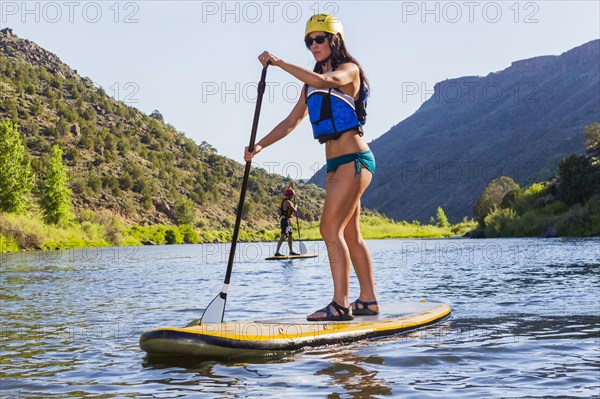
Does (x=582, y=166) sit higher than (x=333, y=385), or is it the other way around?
(x=582, y=166)

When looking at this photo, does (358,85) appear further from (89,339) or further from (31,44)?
(31,44)

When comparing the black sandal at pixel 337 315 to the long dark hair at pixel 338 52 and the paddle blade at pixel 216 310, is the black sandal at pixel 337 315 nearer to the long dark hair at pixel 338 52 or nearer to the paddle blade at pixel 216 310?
the paddle blade at pixel 216 310

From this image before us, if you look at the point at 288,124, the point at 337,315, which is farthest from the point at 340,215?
the point at 288,124

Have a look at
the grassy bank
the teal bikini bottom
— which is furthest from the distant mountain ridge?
the teal bikini bottom

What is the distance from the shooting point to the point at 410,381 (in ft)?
16.0

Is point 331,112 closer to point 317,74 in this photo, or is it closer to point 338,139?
point 338,139

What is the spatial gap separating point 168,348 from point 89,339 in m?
1.52

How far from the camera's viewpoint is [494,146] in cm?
15412

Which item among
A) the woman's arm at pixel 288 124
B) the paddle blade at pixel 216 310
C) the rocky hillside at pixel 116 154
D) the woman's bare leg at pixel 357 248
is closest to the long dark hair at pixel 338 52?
the woman's arm at pixel 288 124

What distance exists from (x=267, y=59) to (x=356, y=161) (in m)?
1.27

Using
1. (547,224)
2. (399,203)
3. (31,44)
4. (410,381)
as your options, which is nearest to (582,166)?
(547,224)

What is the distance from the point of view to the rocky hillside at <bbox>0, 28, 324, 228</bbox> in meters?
71.8

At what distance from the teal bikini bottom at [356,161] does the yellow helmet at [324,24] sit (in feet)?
3.70

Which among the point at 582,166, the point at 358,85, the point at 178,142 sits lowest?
the point at 358,85
